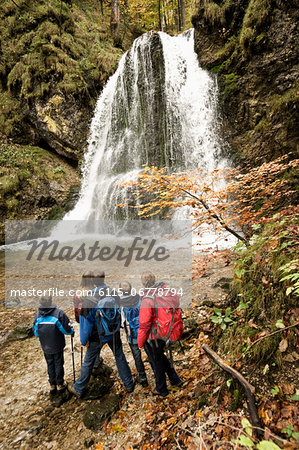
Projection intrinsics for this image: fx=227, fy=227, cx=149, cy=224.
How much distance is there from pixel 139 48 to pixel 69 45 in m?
5.68

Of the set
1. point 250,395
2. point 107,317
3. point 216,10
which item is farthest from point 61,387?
point 216,10

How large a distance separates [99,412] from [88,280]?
1689mm

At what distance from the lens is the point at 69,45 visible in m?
17.2

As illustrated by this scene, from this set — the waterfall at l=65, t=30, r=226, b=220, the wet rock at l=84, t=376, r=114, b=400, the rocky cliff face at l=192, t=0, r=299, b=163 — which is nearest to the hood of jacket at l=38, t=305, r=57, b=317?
the wet rock at l=84, t=376, r=114, b=400

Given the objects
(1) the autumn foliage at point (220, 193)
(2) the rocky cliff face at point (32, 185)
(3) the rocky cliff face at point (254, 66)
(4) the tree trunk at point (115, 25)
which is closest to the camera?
(1) the autumn foliage at point (220, 193)

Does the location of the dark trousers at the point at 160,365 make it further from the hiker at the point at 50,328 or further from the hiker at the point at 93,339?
the hiker at the point at 50,328

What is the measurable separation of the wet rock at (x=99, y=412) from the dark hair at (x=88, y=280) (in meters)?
1.62

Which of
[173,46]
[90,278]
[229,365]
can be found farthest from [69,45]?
[229,365]

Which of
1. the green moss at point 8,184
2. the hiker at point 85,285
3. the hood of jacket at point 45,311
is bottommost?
the hood of jacket at point 45,311

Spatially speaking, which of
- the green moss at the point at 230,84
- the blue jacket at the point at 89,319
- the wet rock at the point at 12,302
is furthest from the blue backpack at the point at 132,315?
the green moss at the point at 230,84

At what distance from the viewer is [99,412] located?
2.93m

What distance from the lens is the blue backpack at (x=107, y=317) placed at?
295 centimetres

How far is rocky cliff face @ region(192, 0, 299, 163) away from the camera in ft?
30.8

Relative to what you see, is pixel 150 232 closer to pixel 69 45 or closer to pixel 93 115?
pixel 93 115
